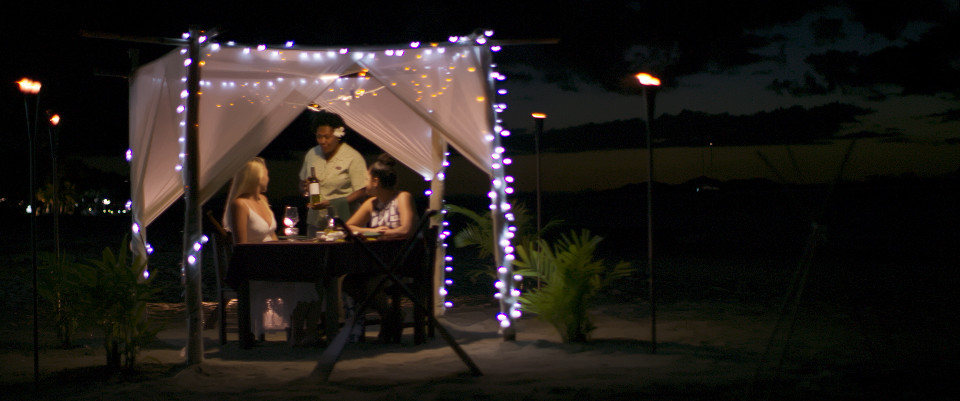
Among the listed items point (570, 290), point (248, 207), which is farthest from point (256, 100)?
point (570, 290)

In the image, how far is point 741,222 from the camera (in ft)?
98.2

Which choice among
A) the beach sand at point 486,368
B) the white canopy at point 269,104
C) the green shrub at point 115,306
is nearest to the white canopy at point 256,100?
the white canopy at point 269,104

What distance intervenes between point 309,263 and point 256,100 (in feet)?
4.02

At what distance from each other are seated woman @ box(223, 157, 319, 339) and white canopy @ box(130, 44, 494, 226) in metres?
0.38

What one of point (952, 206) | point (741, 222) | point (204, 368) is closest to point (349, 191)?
point (204, 368)

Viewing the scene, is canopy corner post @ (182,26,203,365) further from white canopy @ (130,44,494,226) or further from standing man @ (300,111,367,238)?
standing man @ (300,111,367,238)

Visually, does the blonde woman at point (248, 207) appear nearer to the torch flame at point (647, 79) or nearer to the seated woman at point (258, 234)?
the seated woman at point (258, 234)

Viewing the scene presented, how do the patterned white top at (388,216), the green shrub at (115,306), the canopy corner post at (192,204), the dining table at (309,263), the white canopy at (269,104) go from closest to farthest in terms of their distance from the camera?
1. the green shrub at (115,306)
2. the canopy corner post at (192,204)
3. the dining table at (309,263)
4. the white canopy at (269,104)
5. the patterned white top at (388,216)

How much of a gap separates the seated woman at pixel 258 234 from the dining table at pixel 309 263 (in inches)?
4.4

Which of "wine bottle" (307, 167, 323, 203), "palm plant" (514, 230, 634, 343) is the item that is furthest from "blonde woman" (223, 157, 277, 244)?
"palm plant" (514, 230, 634, 343)

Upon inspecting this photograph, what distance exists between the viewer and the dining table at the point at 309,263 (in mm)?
5457

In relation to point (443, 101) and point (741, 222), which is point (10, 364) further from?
point (741, 222)

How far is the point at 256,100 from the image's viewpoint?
5.73 metres

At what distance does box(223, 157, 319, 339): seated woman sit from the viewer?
19.0ft
